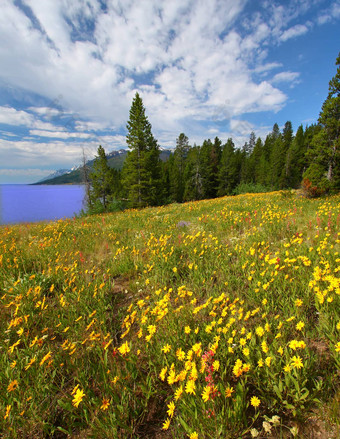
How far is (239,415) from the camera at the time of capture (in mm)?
1428

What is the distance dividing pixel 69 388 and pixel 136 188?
23.0 m

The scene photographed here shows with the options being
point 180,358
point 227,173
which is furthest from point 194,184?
point 180,358

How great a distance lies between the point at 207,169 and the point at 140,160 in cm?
2511

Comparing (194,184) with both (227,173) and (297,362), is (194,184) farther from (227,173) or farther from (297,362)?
(297,362)

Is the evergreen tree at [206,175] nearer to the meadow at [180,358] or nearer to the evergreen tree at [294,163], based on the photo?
the evergreen tree at [294,163]

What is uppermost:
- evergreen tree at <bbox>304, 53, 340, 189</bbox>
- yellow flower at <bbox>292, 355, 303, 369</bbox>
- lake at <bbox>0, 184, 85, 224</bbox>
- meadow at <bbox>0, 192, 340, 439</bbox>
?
evergreen tree at <bbox>304, 53, 340, 189</bbox>

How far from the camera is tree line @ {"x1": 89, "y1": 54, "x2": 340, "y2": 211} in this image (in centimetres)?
1530

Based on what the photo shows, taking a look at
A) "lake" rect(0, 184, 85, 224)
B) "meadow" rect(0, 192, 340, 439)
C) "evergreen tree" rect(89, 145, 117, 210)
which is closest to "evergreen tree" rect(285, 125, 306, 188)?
"evergreen tree" rect(89, 145, 117, 210)

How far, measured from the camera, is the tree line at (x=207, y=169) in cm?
1530

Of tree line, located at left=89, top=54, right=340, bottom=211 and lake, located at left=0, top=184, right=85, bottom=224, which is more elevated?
tree line, located at left=89, top=54, right=340, bottom=211

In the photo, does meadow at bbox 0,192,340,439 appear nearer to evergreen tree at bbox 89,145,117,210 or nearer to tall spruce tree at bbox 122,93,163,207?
tall spruce tree at bbox 122,93,163,207

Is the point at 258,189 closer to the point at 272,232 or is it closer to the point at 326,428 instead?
the point at 272,232

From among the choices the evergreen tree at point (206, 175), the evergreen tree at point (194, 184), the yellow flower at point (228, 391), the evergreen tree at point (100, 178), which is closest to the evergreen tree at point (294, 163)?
the evergreen tree at point (206, 175)

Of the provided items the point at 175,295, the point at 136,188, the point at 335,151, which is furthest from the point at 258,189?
the point at 175,295
